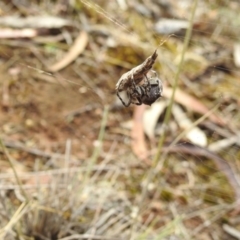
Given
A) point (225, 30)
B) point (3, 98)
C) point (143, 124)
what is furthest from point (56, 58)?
point (225, 30)

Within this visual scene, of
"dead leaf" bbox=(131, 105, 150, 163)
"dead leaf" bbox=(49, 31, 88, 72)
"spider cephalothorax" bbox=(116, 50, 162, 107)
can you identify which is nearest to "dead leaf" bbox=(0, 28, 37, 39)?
"dead leaf" bbox=(49, 31, 88, 72)

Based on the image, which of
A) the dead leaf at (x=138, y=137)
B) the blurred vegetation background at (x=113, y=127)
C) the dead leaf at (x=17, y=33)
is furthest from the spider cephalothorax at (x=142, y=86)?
the dead leaf at (x=17, y=33)

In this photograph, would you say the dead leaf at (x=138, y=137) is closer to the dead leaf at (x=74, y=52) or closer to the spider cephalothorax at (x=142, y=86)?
the dead leaf at (x=74, y=52)

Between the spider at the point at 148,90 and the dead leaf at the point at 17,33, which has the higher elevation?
the dead leaf at the point at 17,33

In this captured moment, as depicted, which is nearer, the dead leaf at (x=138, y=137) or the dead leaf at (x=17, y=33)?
the dead leaf at (x=138, y=137)

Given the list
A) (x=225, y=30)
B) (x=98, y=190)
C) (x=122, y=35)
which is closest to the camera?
(x=98, y=190)

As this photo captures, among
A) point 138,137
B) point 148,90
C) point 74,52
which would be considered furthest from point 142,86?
point 74,52

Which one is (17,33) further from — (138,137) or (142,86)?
(142,86)

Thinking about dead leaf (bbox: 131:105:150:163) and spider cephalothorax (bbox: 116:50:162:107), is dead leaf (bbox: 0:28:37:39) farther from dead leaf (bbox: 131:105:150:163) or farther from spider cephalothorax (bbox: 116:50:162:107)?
spider cephalothorax (bbox: 116:50:162:107)

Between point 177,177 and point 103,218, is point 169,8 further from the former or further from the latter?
point 103,218
